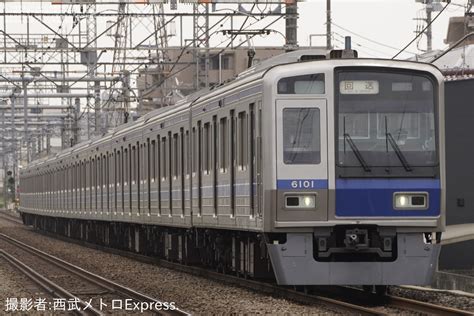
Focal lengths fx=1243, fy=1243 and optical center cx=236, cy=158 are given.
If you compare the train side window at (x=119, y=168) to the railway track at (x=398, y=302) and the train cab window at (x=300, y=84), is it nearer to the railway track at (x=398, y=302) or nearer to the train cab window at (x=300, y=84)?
the railway track at (x=398, y=302)

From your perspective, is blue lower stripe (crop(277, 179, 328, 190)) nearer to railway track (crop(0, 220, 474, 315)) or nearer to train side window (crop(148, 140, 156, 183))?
railway track (crop(0, 220, 474, 315))

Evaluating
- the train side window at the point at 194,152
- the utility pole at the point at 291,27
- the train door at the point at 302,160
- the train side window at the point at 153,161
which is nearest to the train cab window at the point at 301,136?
the train door at the point at 302,160

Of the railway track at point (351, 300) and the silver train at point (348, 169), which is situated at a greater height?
the silver train at point (348, 169)

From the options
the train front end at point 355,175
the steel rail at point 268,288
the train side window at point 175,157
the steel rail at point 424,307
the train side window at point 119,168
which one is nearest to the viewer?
the steel rail at point 424,307

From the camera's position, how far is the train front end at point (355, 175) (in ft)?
47.1

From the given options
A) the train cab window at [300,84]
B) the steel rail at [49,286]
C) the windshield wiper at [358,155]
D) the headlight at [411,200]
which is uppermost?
the train cab window at [300,84]

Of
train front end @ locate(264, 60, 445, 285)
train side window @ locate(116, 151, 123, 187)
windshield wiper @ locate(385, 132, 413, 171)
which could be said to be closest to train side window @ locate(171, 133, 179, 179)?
train front end @ locate(264, 60, 445, 285)

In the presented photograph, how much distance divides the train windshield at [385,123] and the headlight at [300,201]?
18.6 inches

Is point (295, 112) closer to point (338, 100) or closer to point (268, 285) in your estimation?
point (338, 100)

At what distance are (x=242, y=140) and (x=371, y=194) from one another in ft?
7.89

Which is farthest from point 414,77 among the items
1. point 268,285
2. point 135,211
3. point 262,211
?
point 135,211

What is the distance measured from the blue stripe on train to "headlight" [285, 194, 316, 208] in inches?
11.8

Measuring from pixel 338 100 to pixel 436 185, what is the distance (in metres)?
1.51

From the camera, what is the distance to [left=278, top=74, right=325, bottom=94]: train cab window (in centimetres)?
1460
